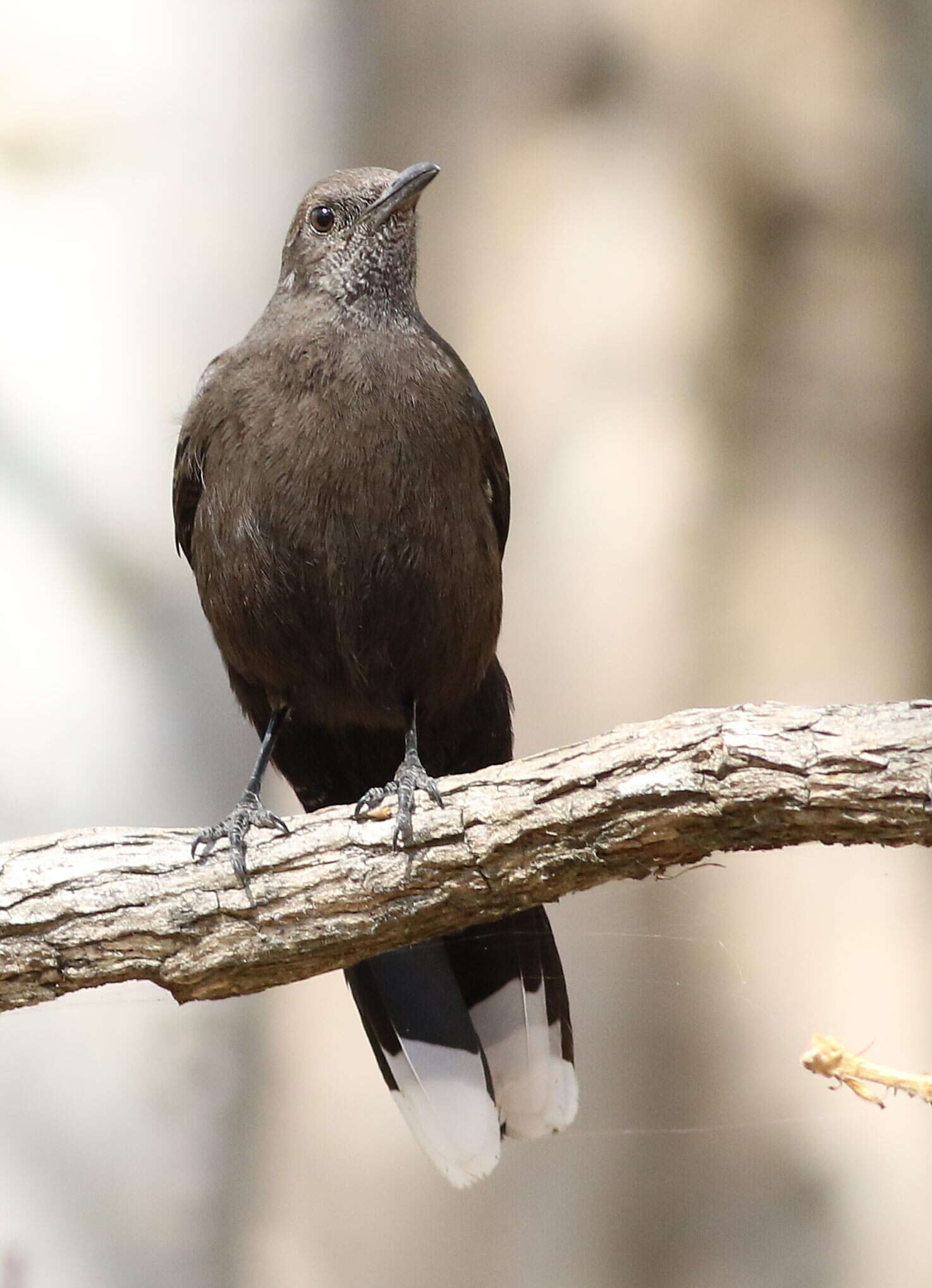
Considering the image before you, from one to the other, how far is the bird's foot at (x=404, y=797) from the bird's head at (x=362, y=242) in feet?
3.79

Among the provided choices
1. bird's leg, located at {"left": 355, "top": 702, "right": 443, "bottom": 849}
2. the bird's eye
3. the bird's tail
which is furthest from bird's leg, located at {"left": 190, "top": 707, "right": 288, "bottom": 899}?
the bird's eye

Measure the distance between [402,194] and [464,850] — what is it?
1.67 m

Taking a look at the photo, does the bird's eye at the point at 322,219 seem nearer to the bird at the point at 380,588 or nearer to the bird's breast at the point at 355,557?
the bird at the point at 380,588

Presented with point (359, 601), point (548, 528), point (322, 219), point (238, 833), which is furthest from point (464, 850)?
point (548, 528)

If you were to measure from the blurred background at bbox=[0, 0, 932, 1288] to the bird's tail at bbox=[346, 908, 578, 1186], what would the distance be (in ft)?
1.76

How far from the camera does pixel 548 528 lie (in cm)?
421

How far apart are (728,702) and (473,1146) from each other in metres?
1.64

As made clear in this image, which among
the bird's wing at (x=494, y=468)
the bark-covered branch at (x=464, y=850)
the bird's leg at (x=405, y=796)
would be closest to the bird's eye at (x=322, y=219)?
the bird's wing at (x=494, y=468)

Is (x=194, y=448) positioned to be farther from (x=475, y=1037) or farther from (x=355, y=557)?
(x=475, y=1037)

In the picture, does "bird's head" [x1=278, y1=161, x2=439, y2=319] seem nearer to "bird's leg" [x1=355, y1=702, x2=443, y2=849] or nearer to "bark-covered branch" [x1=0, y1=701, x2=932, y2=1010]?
"bird's leg" [x1=355, y1=702, x2=443, y2=849]

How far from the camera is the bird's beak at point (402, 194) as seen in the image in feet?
10.2

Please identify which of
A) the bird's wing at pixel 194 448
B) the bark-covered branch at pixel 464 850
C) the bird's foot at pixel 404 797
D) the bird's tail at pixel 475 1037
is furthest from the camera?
the bird's tail at pixel 475 1037

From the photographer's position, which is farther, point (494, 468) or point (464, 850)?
point (494, 468)

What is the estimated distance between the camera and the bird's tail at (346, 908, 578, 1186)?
10.3ft
